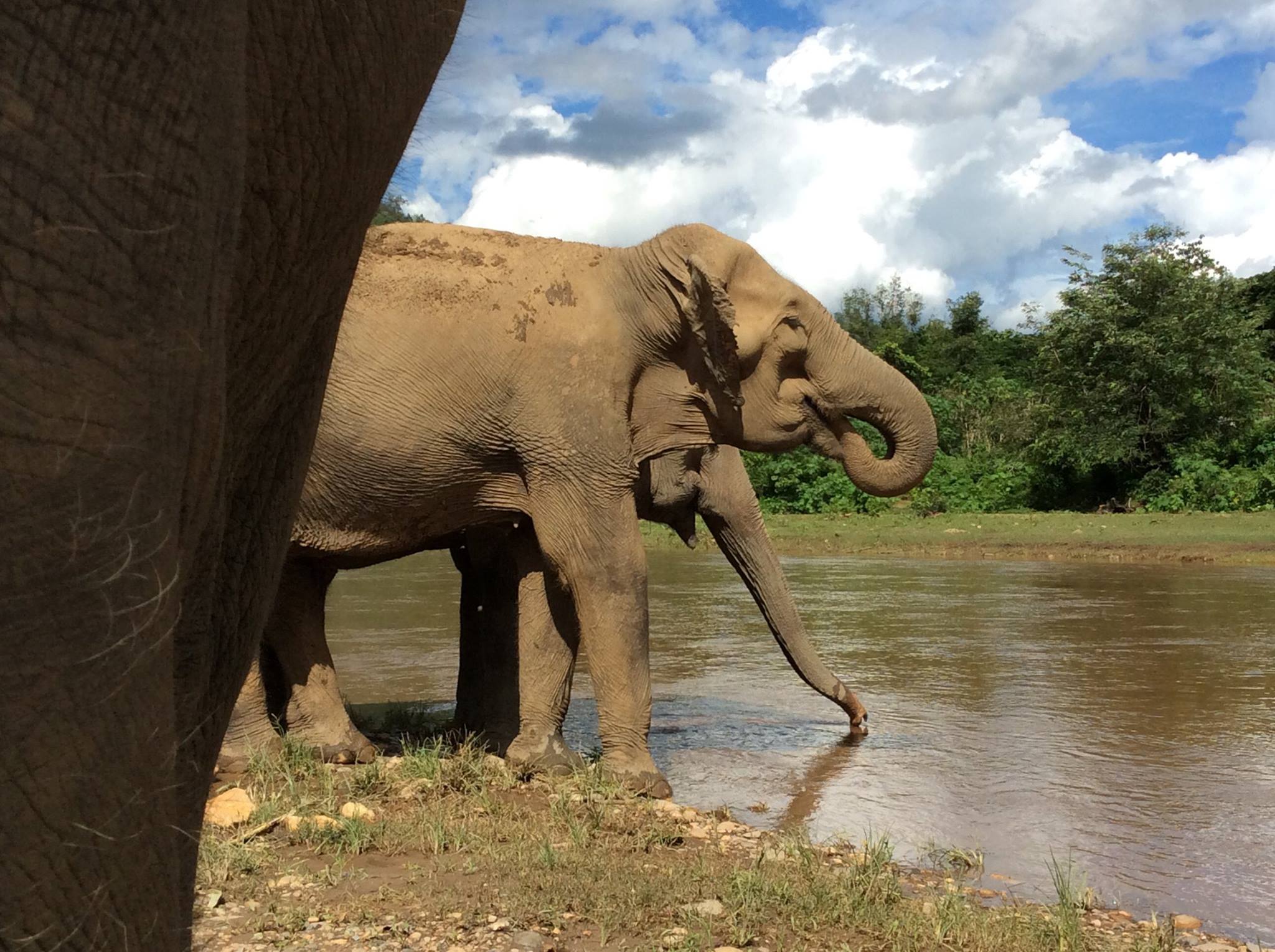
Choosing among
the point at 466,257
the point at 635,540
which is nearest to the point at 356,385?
the point at 466,257

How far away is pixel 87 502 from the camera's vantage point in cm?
80

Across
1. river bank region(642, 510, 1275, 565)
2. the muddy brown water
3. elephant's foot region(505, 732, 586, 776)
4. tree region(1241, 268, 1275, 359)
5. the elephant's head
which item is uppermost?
tree region(1241, 268, 1275, 359)

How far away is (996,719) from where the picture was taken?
23.6ft

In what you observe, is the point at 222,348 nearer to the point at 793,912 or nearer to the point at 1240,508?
the point at 793,912

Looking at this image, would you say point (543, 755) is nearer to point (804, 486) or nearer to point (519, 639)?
point (519, 639)

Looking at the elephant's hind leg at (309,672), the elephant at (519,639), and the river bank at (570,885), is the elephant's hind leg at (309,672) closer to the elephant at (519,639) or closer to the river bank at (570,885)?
the elephant at (519,639)

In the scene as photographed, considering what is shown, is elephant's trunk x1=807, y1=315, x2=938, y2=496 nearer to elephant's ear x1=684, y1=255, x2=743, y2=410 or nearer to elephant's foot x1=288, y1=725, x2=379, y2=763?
elephant's ear x1=684, y1=255, x2=743, y2=410

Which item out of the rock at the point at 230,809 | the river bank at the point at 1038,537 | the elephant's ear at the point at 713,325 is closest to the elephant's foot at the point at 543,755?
the rock at the point at 230,809

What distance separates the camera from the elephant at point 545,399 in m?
5.30

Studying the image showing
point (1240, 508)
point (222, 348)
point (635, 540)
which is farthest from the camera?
point (1240, 508)

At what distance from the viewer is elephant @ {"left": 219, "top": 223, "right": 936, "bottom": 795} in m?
5.30

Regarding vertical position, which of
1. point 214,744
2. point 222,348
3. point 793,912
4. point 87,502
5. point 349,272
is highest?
point 349,272

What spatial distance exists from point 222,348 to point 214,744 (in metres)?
0.52

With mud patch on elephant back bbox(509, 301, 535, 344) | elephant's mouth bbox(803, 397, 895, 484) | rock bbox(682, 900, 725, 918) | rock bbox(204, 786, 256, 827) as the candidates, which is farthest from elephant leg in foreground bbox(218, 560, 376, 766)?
rock bbox(682, 900, 725, 918)
